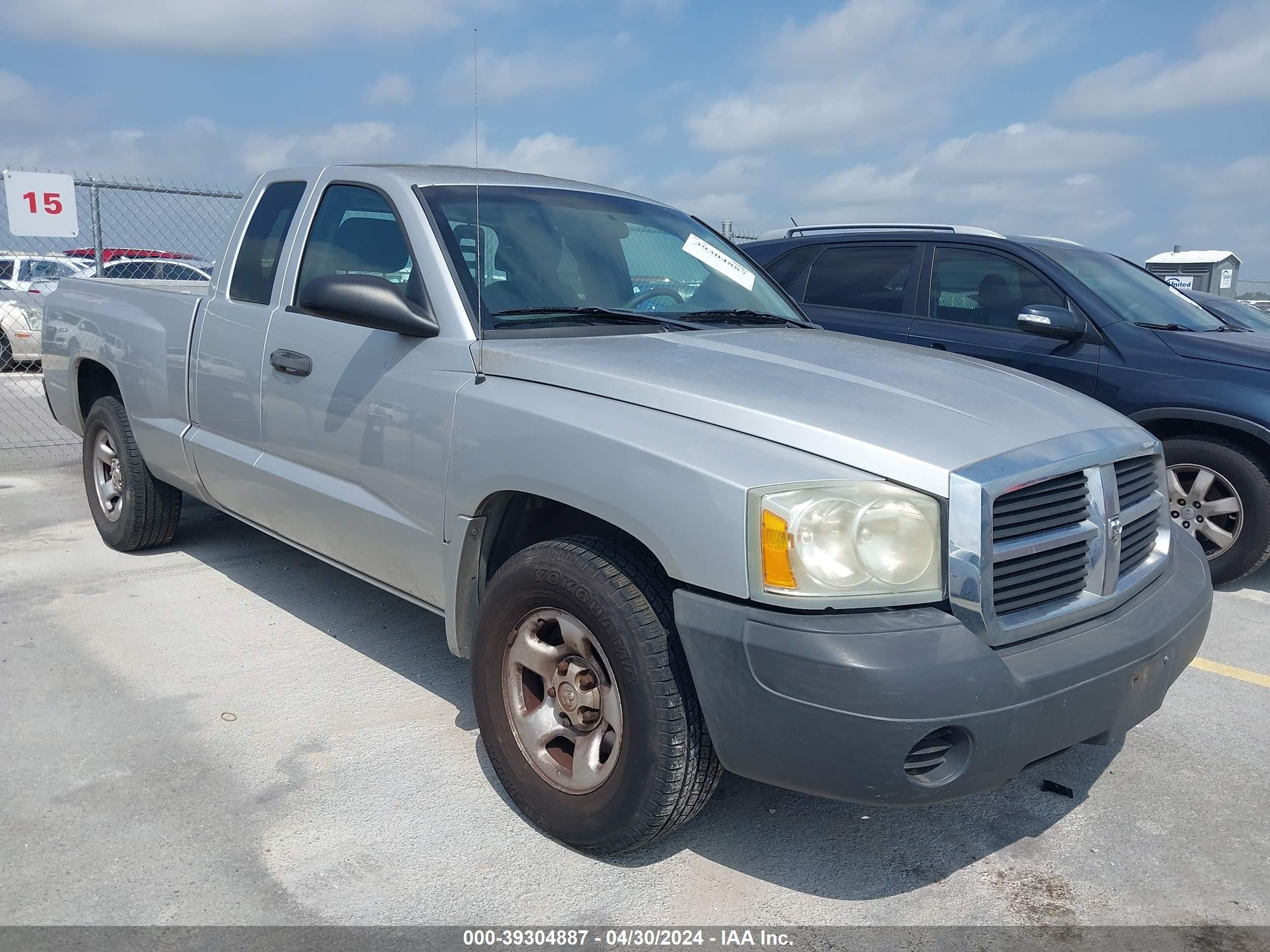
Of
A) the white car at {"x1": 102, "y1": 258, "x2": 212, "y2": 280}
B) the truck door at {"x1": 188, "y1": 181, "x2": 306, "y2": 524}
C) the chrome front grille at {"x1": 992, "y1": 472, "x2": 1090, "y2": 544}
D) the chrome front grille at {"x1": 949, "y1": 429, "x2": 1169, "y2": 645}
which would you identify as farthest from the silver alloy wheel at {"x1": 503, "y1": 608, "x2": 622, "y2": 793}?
the white car at {"x1": 102, "y1": 258, "x2": 212, "y2": 280}

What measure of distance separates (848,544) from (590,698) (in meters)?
0.83

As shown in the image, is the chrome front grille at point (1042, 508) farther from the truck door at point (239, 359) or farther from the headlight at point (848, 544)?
the truck door at point (239, 359)

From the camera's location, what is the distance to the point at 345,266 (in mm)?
3758

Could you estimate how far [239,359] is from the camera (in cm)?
400

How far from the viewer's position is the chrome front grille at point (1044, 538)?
2.29 meters

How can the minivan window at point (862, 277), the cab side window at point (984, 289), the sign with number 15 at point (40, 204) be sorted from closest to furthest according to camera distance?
the cab side window at point (984, 289), the minivan window at point (862, 277), the sign with number 15 at point (40, 204)

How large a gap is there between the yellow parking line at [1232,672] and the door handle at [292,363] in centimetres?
359

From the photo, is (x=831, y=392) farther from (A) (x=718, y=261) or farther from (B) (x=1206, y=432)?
(B) (x=1206, y=432)

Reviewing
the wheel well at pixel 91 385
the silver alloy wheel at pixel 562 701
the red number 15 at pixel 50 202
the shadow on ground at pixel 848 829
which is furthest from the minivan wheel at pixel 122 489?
the red number 15 at pixel 50 202

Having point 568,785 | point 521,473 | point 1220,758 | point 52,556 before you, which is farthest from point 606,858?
point 52,556

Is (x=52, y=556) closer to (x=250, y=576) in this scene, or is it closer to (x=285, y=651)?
(x=250, y=576)

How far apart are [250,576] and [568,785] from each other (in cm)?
287

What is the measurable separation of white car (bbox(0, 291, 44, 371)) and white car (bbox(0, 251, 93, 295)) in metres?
0.70

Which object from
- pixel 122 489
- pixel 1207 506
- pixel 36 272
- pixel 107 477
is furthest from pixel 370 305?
pixel 36 272
